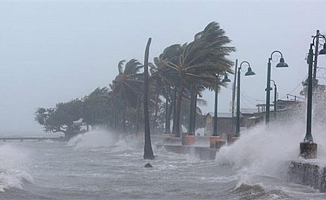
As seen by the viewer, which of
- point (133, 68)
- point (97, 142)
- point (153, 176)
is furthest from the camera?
point (97, 142)

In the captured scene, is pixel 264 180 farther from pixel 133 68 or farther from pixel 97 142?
pixel 97 142

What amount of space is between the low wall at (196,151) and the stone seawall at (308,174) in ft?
53.5

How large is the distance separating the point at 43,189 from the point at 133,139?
5140 cm

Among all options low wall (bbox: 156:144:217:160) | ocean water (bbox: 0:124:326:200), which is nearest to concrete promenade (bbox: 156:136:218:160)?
low wall (bbox: 156:144:217:160)

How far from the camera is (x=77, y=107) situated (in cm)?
11881

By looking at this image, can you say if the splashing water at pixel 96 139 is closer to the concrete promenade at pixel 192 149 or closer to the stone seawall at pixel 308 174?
the concrete promenade at pixel 192 149

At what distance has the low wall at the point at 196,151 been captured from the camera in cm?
3509

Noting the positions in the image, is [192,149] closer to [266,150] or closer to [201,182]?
[266,150]

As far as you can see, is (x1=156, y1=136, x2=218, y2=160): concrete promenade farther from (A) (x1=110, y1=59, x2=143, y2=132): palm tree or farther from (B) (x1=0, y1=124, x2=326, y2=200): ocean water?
(A) (x1=110, y1=59, x2=143, y2=132): palm tree

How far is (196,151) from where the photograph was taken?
127 feet

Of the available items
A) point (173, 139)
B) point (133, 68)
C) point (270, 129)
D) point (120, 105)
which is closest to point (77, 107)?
point (120, 105)

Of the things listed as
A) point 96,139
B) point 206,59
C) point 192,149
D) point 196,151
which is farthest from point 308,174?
point 96,139

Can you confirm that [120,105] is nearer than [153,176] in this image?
No

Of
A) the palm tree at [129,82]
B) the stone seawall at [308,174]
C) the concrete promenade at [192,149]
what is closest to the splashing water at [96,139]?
the palm tree at [129,82]
